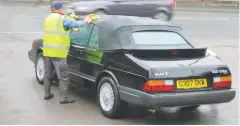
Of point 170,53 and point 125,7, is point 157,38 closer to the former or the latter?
point 170,53

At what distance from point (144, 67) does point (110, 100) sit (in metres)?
0.87

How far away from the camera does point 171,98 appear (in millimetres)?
6480

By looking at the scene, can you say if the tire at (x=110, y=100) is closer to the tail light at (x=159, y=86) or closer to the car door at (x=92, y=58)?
the car door at (x=92, y=58)

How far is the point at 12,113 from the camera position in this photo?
23.7 ft

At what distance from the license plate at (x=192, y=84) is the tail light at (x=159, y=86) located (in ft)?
0.43

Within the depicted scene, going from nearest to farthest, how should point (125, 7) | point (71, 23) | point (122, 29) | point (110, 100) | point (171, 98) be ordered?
point (171, 98) → point (110, 100) → point (122, 29) → point (71, 23) → point (125, 7)

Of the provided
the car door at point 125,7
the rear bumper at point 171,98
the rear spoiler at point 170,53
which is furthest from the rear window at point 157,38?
the car door at point 125,7

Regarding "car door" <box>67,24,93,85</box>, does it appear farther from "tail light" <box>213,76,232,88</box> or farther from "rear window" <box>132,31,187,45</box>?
"tail light" <box>213,76,232,88</box>

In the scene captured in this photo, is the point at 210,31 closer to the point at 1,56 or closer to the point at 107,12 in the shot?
the point at 107,12

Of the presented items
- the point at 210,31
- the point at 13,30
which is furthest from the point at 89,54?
the point at 210,31

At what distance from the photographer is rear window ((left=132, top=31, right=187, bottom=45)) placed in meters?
7.35

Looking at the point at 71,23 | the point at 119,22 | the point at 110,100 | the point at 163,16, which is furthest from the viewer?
the point at 163,16

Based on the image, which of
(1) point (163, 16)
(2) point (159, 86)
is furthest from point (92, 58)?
(1) point (163, 16)

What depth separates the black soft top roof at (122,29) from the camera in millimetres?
7239
